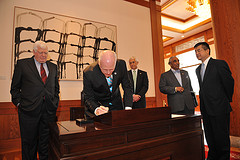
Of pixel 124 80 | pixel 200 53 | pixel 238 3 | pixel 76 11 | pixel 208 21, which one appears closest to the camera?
pixel 124 80

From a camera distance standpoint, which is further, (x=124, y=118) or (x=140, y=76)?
(x=140, y=76)

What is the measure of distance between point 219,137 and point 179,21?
6509mm

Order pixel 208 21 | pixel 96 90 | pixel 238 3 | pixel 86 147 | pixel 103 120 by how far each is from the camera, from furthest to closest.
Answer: pixel 208 21, pixel 238 3, pixel 96 90, pixel 103 120, pixel 86 147

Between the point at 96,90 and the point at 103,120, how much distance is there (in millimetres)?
454

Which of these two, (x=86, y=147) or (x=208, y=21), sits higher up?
(x=208, y=21)

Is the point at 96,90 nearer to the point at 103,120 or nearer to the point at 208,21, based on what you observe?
the point at 103,120

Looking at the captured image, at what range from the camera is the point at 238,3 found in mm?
2896

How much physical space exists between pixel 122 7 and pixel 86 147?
4.05m

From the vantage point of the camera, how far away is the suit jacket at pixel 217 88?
6.37 feet

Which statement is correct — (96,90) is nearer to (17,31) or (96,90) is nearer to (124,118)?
(124,118)

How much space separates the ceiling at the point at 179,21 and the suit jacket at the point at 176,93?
3993 mm

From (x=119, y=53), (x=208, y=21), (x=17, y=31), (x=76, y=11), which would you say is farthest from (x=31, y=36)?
(x=208, y=21)

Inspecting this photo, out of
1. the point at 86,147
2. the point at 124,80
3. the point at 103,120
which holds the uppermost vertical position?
the point at 124,80

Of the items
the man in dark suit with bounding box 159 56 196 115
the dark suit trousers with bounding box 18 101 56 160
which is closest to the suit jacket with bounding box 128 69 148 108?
the man in dark suit with bounding box 159 56 196 115
